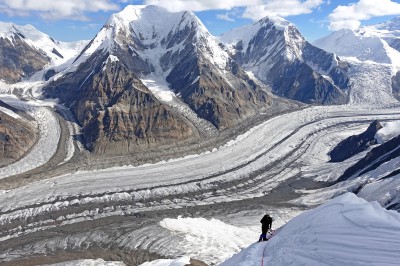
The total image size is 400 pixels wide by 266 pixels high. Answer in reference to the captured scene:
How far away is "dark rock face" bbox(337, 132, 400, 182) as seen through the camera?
273ft

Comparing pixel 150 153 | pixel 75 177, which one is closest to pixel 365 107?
pixel 150 153

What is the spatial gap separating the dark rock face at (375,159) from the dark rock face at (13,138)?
86954 millimetres

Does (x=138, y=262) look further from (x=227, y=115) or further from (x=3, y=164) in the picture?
(x=227, y=115)

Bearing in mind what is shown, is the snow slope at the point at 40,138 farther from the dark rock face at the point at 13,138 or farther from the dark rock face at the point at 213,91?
the dark rock face at the point at 213,91

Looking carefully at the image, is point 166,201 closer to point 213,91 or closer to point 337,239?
point 337,239

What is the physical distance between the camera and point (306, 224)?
2705 cm

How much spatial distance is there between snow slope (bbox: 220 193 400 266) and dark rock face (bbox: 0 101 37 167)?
314 feet

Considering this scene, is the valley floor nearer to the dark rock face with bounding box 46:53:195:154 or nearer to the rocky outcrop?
the dark rock face with bounding box 46:53:195:154

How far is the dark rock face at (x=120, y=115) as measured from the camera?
395ft

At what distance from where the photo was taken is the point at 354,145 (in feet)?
355

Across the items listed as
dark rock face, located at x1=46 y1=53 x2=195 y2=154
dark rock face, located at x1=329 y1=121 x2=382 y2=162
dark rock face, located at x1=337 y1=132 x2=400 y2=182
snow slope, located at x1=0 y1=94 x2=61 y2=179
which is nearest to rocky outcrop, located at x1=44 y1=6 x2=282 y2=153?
dark rock face, located at x1=46 y1=53 x2=195 y2=154

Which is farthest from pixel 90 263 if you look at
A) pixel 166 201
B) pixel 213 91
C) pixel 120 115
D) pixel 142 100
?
pixel 213 91

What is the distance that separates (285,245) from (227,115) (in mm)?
124302

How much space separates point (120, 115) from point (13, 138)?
109 ft
